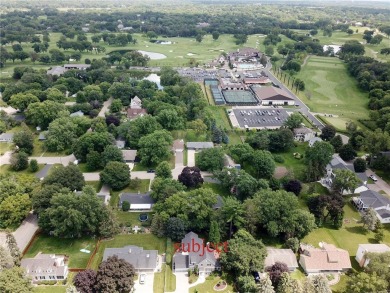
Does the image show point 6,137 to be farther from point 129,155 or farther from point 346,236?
point 346,236

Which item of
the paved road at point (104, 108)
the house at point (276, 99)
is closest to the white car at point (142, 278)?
the paved road at point (104, 108)

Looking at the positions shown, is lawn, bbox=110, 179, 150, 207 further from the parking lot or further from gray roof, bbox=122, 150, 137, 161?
the parking lot

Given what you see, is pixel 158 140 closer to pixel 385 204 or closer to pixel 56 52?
pixel 385 204

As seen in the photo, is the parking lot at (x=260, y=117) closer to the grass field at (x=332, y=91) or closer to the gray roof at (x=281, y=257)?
the grass field at (x=332, y=91)

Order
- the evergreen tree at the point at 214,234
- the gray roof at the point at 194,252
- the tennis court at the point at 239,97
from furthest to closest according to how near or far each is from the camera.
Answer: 1. the tennis court at the point at 239,97
2. the evergreen tree at the point at 214,234
3. the gray roof at the point at 194,252

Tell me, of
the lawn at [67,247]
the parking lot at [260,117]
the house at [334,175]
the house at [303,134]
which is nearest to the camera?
the lawn at [67,247]

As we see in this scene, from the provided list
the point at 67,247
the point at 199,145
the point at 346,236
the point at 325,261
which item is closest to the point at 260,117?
the point at 199,145
